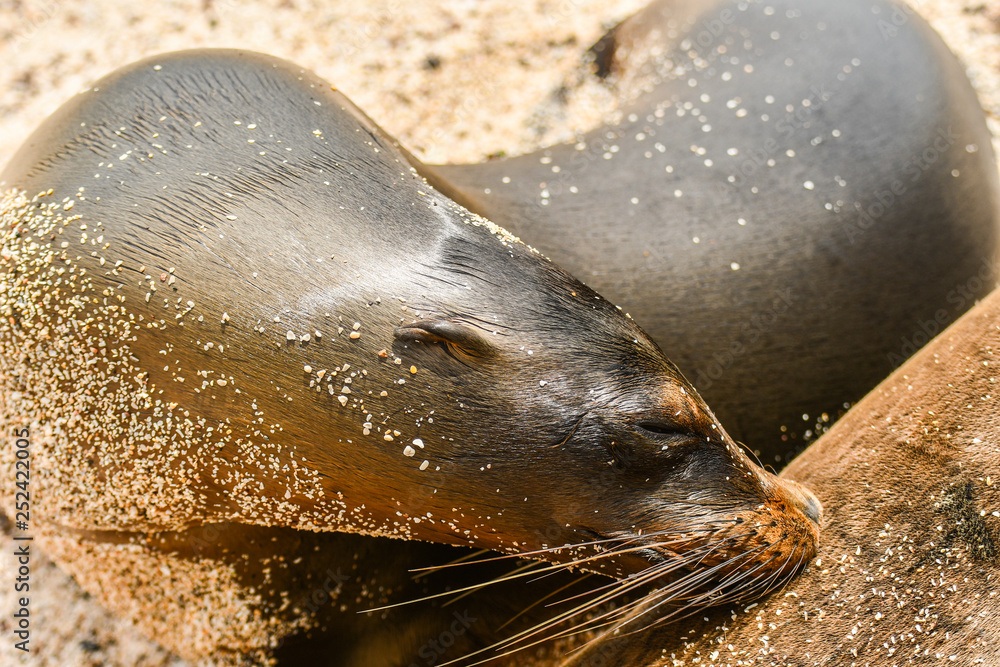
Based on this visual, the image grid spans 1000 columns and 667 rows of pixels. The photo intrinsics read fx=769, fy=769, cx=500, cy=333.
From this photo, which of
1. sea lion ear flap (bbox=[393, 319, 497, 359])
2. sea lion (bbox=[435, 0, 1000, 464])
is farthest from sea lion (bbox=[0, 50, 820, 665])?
sea lion (bbox=[435, 0, 1000, 464])

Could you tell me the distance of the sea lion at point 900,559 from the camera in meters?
1.82

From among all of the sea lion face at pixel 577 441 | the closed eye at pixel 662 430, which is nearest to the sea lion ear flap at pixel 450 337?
the sea lion face at pixel 577 441

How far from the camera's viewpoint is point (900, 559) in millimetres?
1891

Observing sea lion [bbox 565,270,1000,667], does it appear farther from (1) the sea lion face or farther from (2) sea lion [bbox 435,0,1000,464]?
(2) sea lion [bbox 435,0,1000,464]

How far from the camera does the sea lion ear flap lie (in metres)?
1.76

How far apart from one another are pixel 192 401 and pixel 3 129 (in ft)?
7.30

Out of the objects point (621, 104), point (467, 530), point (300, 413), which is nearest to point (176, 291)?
point (300, 413)

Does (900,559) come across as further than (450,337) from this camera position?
Yes

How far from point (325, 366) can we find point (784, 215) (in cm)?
159

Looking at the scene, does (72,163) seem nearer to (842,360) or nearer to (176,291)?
(176,291)

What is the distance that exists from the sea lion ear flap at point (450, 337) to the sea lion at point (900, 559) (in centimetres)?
91

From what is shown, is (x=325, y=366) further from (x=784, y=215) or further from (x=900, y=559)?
(x=784, y=215)

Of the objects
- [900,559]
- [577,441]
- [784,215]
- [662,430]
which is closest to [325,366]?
[577,441]

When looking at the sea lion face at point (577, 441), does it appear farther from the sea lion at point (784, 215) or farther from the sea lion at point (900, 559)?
A: the sea lion at point (784, 215)
